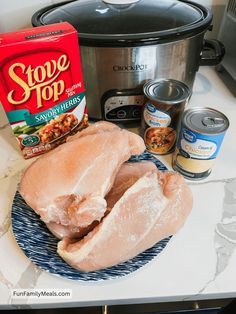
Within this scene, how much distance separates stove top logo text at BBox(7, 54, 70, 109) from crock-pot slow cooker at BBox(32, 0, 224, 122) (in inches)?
3.4

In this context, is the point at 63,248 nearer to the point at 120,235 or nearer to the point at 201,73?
the point at 120,235

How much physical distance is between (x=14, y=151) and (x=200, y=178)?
0.47m

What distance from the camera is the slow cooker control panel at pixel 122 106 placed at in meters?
0.65

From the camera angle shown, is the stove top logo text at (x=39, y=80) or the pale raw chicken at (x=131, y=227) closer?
the pale raw chicken at (x=131, y=227)

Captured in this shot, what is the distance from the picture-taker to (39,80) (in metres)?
0.55

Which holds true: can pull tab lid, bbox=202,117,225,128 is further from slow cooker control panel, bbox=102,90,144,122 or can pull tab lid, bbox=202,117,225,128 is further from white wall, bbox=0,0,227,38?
white wall, bbox=0,0,227,38

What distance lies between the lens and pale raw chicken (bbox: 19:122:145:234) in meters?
0.44

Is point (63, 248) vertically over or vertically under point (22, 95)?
under

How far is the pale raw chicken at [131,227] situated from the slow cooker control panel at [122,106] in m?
0.26

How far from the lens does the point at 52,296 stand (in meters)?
0.43

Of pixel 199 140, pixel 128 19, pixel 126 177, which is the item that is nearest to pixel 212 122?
pixel 199 140

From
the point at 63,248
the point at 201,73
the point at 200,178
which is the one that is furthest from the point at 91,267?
the point at 201,73

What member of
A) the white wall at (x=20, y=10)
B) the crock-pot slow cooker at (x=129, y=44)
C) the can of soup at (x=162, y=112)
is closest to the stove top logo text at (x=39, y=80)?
the crock-pot slow cooker at (x=129, y=44)

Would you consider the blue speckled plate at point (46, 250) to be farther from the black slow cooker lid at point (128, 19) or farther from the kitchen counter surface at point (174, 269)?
the black slow cooker lid at point (128, 19)
